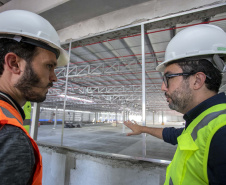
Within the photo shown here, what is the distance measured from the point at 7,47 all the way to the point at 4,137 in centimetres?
70

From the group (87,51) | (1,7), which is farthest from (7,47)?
(87,51)

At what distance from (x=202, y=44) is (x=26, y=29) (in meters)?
1.52

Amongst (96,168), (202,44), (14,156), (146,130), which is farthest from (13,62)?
(96,168)

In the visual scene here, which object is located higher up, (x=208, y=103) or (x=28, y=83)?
(x=28, y=83)

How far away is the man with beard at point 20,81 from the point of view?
0.56m

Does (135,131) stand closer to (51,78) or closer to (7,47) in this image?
(51,78)

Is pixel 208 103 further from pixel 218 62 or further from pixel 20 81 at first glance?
pixel 20 81

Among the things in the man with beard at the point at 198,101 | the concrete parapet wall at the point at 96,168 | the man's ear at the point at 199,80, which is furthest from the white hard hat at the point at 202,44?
the concrete parapet wall at the point at 96,168

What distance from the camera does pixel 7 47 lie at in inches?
37.7

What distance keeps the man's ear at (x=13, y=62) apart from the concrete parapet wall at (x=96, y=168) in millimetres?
1988

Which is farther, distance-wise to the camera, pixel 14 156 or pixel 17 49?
pixel 17 49

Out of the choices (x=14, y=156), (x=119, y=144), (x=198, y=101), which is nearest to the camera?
(x=14, y=156)

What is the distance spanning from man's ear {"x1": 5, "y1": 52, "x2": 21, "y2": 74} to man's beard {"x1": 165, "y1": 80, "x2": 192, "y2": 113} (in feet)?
4.26

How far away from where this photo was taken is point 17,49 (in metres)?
0.94
